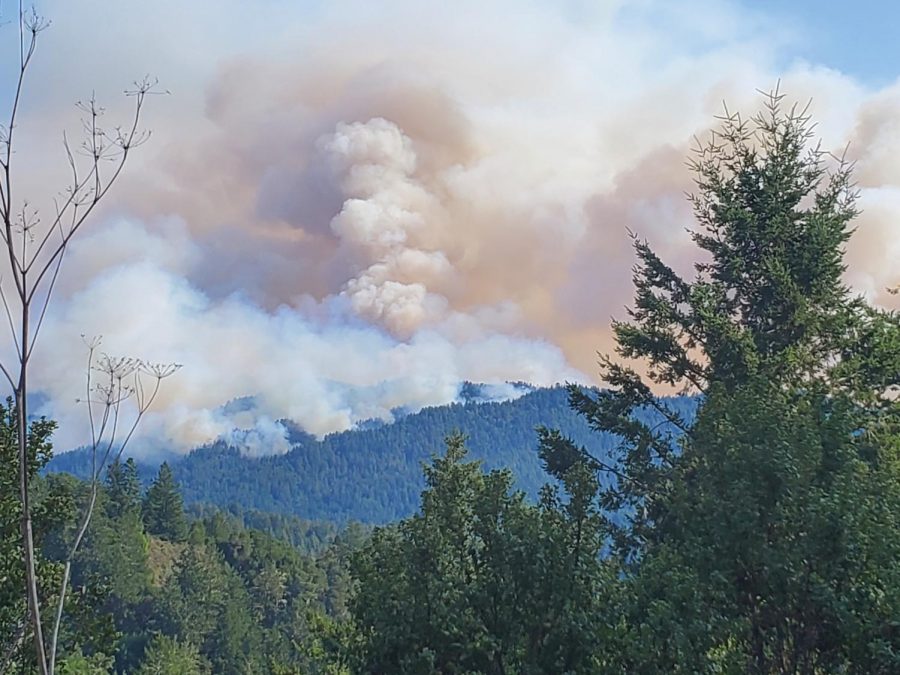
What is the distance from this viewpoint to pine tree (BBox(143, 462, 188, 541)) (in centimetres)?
10456

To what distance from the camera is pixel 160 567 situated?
3696 inches

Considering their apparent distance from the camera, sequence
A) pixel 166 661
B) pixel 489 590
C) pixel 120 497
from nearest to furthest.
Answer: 1. pixel 489 590
2. pixel 166 661
3. pixel 120 497

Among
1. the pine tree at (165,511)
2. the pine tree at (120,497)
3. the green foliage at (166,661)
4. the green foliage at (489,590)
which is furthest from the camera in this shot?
the pine tree at (165,511)

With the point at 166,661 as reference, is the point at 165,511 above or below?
above

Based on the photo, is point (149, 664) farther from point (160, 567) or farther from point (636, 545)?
point (636, 545)

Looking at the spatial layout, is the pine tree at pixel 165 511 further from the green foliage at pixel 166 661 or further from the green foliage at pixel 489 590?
the green foliage at pixel 489 590

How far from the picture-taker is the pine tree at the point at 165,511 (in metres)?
105

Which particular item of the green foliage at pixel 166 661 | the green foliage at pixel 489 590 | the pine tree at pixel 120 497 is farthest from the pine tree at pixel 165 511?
the green foliage at pixel 489 590

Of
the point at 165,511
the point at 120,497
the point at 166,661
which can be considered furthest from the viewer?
the point at 165,511

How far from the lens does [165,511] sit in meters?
107

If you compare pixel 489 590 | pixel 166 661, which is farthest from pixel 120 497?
pixel 489 590

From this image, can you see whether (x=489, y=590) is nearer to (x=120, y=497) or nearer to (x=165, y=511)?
(x=120, y=497)

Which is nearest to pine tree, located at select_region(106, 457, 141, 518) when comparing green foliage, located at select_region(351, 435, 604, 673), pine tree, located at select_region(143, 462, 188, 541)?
→ pine tree, located at select_region(143, 462, 188, 541)

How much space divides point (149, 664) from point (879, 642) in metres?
66.9
